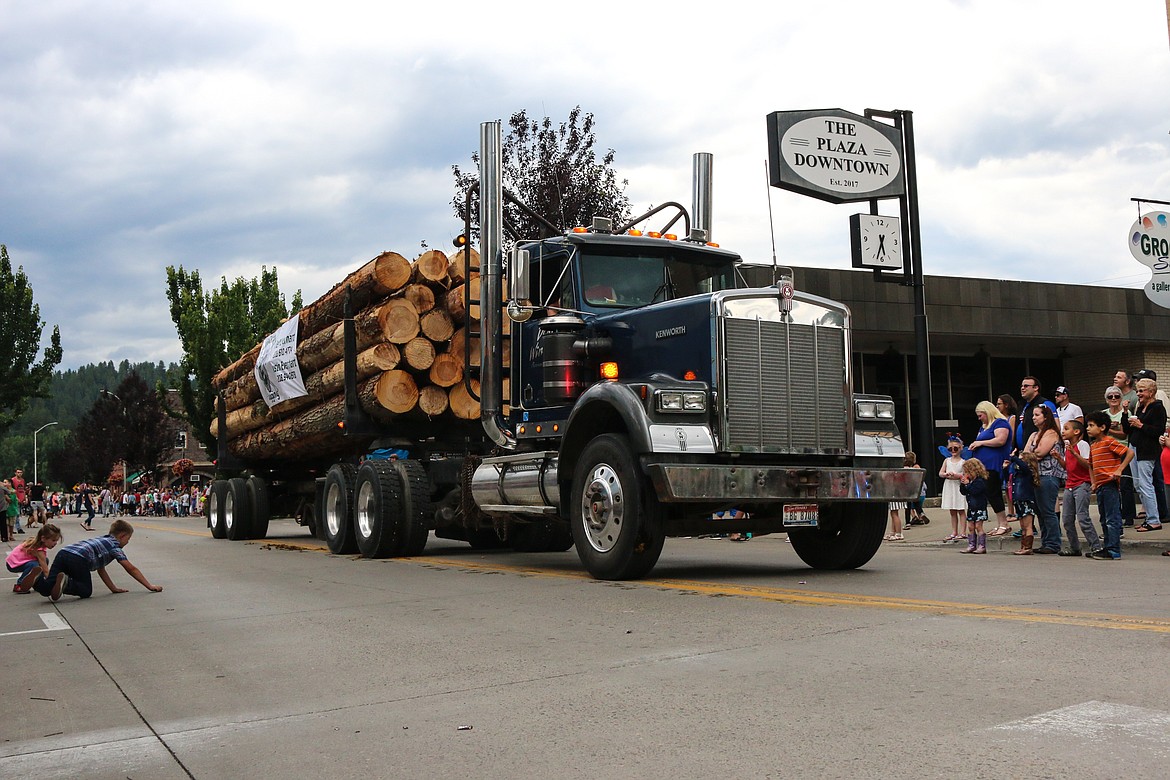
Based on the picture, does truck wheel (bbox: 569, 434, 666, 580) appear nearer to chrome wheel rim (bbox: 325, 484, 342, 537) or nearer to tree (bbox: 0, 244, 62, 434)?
chrome wheel rim (bbox: 325, 484, 342, 537)

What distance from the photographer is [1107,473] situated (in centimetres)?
1099

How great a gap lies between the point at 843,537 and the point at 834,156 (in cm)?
1060

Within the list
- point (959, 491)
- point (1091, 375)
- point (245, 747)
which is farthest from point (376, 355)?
point (1091, 375)

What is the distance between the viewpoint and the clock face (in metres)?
18.1

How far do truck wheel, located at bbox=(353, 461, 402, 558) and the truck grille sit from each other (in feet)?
17.7

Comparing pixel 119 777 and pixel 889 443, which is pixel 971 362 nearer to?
pixel 889 443

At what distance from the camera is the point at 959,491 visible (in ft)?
48.4

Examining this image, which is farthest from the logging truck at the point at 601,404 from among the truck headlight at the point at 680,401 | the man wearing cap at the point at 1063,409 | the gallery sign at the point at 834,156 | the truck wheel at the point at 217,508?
the gallery sign at the point at 834,156

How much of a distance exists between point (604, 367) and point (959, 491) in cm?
675

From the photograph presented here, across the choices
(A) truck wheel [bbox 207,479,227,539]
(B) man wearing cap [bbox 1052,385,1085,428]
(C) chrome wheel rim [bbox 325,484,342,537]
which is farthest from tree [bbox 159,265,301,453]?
(B) man wearing cap [bbox 1052,385,1085,428]

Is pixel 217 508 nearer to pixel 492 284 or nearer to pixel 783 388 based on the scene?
pixel 492 284

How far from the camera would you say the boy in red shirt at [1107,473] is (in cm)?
1096

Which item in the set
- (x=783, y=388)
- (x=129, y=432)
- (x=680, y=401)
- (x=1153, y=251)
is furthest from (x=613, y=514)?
(x=129, y=432)

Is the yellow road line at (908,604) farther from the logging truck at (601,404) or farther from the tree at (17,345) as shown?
the tree at (17,345)
